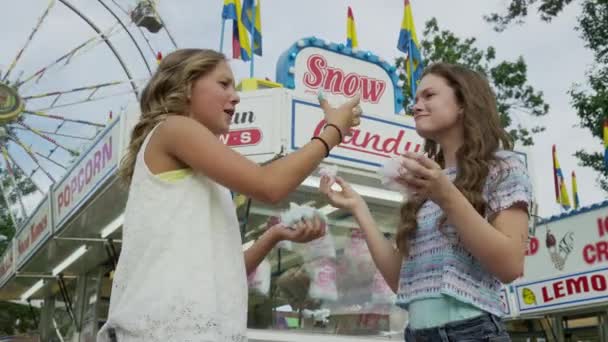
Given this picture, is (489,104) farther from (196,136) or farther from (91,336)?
(91,336)

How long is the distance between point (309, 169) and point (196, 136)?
303 mm

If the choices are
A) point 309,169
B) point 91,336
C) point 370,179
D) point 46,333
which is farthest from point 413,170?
point 46,333

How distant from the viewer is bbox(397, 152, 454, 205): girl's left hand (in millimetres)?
1645

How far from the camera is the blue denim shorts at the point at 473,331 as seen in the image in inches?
67.9

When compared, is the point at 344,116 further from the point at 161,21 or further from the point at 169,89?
the point at 161,21

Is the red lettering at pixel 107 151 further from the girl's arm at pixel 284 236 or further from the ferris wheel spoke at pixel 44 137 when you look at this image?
the ferris wheel spoke at pixel 44 137

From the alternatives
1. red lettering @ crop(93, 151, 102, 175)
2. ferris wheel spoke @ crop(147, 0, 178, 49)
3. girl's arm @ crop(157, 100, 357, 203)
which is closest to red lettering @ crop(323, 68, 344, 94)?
red lettering @ crop(93, 151, 102, 175)

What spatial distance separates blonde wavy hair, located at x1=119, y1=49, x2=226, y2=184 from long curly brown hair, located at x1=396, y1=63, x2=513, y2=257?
2.31 ft

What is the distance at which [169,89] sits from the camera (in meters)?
1.95

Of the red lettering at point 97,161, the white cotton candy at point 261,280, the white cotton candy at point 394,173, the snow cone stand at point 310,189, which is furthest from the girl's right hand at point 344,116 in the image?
the red lettering at point 97,161

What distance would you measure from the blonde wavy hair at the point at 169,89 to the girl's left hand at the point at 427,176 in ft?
2.15

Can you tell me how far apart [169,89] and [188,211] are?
410 mm

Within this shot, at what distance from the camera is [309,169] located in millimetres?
1789

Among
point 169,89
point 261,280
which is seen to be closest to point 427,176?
point 169,89
